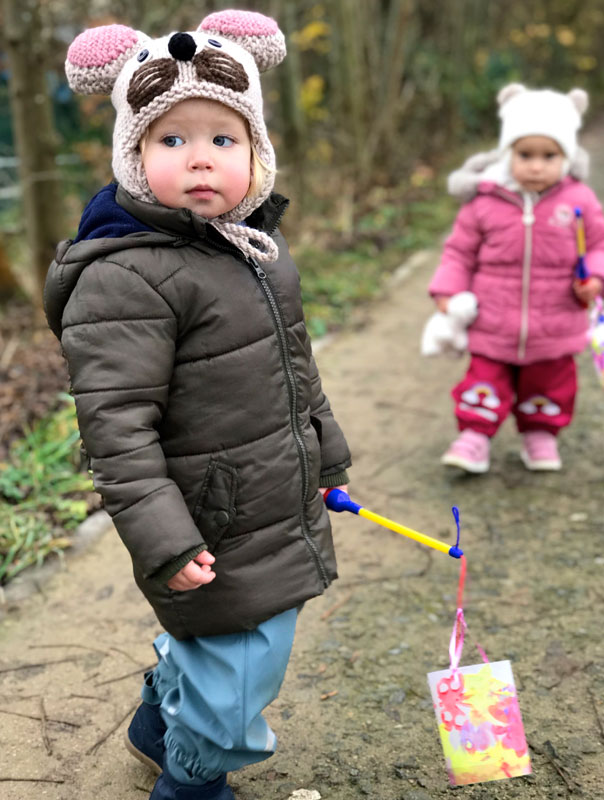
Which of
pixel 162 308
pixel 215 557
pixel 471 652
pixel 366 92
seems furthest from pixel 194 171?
pixel 366 92

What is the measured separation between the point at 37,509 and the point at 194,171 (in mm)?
2290

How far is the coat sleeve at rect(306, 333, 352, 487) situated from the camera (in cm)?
229

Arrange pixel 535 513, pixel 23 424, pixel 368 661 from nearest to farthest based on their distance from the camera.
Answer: pixel 368 661, pixel 535 513, pixel 23 424

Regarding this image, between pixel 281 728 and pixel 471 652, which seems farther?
pixel 471 652

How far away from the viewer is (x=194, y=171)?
1.91m

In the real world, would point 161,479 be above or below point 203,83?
below

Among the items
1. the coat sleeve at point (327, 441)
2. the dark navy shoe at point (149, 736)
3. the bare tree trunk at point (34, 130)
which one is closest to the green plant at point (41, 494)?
the dark navy shoe at point (149, 736)

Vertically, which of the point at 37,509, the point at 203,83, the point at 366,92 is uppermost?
the point at 203,83

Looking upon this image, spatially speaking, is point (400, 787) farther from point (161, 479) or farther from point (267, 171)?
point (267, 171)

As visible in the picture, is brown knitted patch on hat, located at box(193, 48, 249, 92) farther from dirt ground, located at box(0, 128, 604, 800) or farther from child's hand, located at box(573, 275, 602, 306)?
child's hand, located at box(573, 275, 602, 306)

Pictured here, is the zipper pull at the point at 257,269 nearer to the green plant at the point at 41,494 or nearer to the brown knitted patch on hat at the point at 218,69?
the brown knitted patch on hat at the point at 218,69

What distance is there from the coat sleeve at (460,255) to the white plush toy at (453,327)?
0.17 feet

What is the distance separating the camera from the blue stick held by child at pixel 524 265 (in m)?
3.70

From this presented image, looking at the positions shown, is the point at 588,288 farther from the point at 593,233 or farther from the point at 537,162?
the point at 537,162
